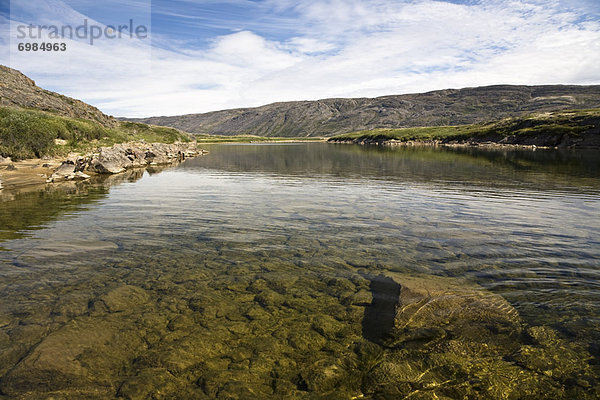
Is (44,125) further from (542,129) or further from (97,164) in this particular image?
(542,129)

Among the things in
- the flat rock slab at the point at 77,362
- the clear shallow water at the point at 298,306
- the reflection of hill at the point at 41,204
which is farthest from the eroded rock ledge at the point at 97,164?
the flat rock slab at the point at 77,362

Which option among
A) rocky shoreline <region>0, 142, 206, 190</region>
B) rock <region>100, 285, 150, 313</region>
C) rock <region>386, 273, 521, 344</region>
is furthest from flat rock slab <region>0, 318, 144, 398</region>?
rocky shoreline <region>0, 142, 206, 190</region>

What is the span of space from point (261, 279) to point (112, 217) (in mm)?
14611

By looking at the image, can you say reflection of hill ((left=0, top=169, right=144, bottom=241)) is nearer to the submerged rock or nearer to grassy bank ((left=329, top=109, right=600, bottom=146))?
the submerged rock

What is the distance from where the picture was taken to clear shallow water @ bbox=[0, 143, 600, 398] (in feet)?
23.7

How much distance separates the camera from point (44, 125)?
55.7 meters

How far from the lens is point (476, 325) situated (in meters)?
9.05

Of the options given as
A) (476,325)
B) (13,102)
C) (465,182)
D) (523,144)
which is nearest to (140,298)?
(476,325)

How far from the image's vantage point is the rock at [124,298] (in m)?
10.1

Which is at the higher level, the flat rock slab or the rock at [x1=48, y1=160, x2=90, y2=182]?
the rock at [x1=48, y1=160, x2=90, y2=182]

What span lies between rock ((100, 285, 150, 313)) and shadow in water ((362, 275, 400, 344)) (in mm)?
7258

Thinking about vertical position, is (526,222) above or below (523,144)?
A: below

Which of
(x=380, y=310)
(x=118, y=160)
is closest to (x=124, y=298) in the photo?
(x=380, y=310)

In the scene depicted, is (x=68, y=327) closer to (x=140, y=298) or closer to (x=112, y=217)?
(x=140, y=298)
